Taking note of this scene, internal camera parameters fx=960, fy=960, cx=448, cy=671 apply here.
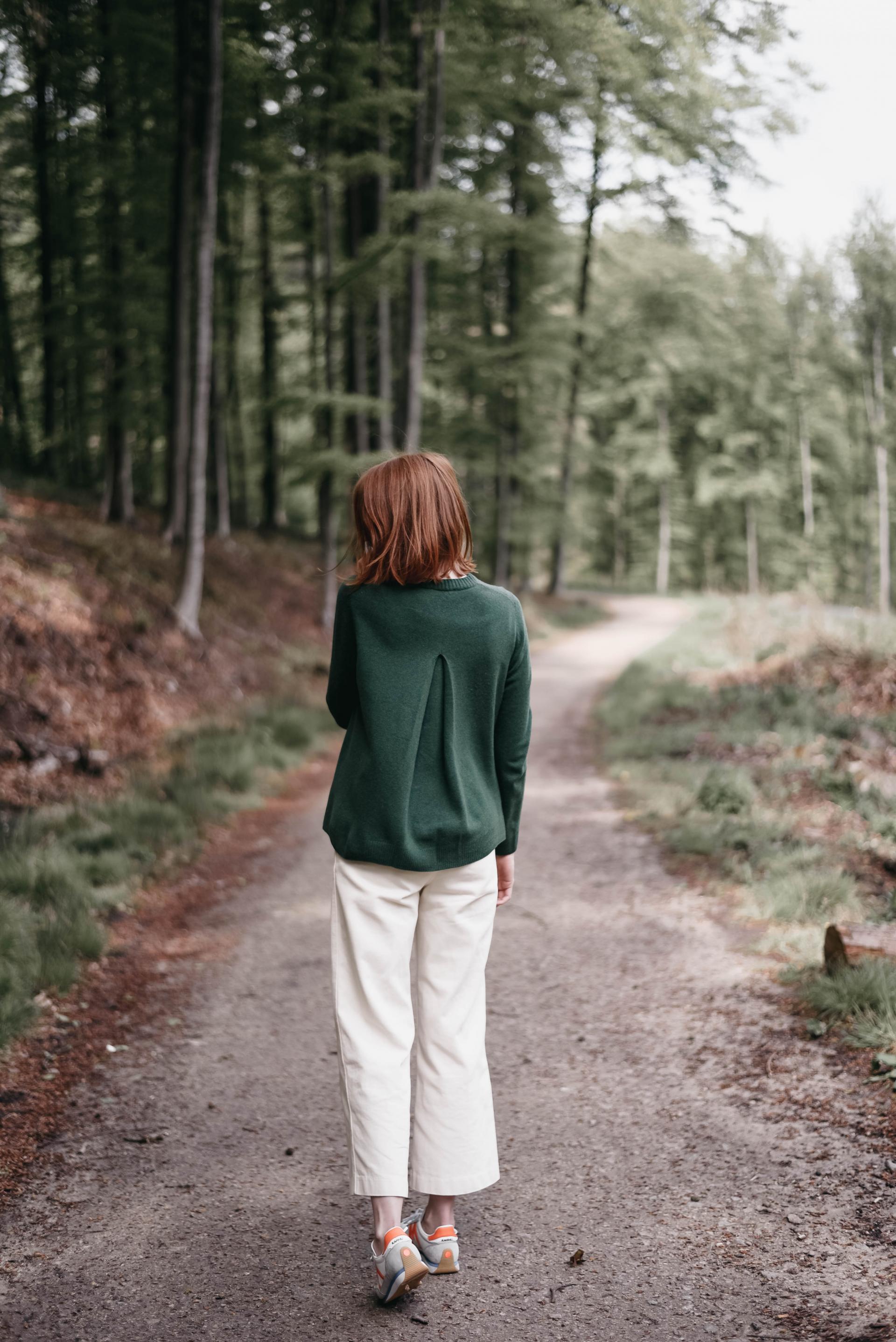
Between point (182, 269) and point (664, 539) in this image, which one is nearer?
point (182, 269)

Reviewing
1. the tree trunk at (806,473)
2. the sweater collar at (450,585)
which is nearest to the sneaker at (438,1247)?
the sweater collar at (450,585)

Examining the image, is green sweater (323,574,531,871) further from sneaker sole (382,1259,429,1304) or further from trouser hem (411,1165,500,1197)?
sneaker sole (382,1259,429,1304)

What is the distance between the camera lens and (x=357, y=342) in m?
15.8

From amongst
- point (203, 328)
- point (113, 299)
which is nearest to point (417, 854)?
point (203, 328)

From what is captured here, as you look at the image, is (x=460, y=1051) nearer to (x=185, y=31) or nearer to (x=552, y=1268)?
(x=552, y=1268)

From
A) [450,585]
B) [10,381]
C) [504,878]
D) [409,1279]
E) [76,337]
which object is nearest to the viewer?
[409,1279]

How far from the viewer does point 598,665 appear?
17.4m

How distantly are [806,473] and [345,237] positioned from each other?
2585 centimetres

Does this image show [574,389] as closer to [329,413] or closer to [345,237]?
[345,237]

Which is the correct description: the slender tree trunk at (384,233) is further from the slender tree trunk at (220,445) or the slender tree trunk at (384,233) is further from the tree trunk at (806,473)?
the tree trunk at (806,473)

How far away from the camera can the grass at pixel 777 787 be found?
473 cm

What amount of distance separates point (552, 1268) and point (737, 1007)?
74.1 inches

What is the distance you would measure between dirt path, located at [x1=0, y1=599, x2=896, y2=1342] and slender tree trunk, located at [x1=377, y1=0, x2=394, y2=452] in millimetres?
10767

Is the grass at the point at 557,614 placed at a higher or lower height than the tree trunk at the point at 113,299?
lower
